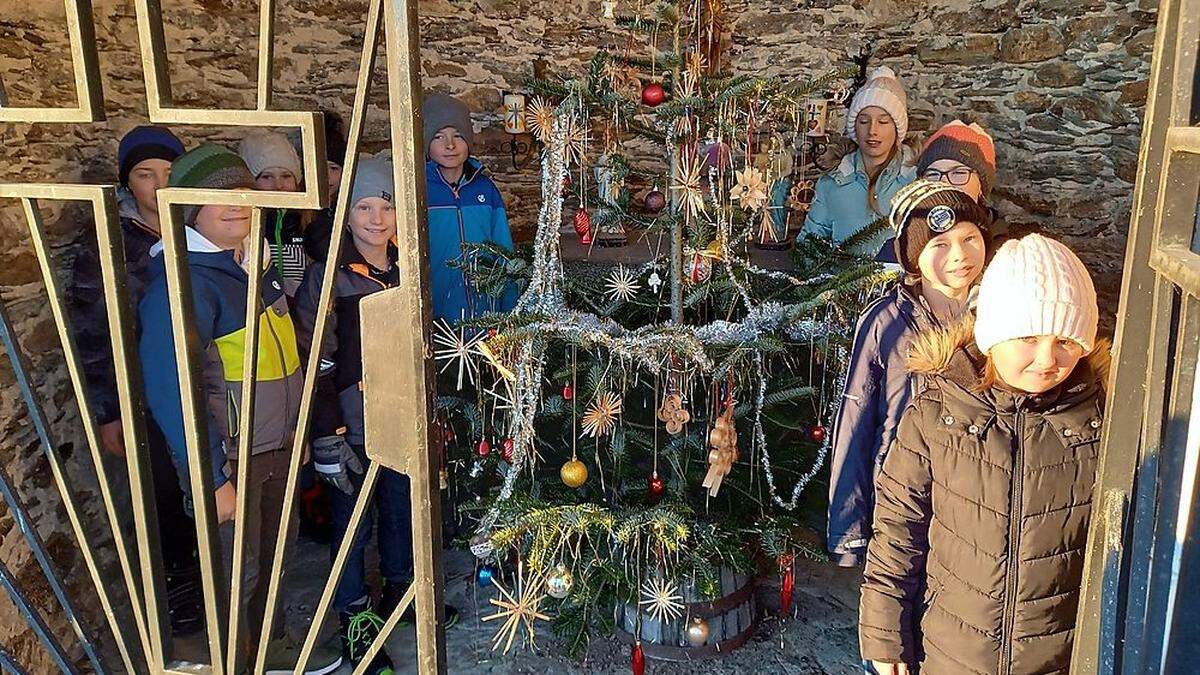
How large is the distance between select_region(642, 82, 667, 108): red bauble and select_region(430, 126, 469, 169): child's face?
37.3 inches

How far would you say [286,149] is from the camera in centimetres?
282

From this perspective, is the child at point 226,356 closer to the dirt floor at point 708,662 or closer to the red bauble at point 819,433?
the dirt floor at point 708,662

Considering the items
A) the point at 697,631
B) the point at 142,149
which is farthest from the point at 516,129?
the point at 697,631

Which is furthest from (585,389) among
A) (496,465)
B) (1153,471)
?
(1153,471)

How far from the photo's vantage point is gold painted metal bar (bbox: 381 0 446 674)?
36.4 inches

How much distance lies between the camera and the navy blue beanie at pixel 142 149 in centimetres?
240

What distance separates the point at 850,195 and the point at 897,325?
4.34ft

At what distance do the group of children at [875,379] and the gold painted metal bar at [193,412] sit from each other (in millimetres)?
60

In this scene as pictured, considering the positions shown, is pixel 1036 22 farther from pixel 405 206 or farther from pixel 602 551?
pixel 405 206

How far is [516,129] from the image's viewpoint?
4238 mm

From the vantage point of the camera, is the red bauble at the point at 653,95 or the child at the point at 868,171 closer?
the red bauble at the point at 653,95

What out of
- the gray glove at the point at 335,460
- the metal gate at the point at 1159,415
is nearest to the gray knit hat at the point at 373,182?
the gray glove at the point at 335,460

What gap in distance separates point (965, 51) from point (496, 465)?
3.03 m

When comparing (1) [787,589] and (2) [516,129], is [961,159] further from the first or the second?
(2) [516,129]
